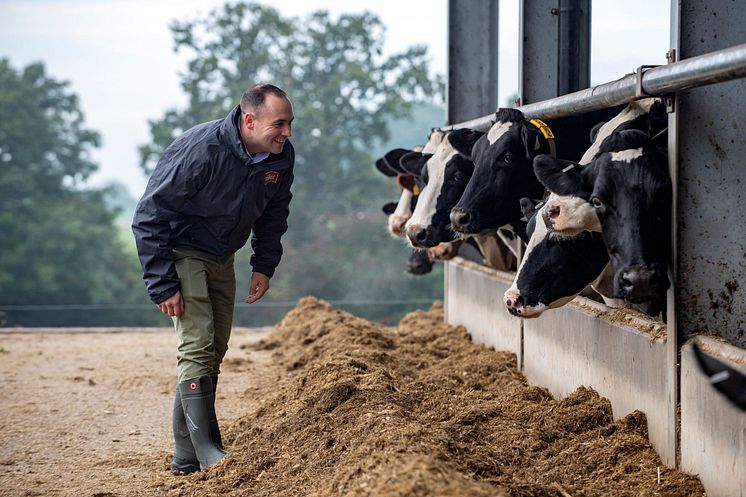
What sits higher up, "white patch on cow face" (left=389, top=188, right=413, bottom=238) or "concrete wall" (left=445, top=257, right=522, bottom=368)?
"white patch on cow face" (left=389, top=188, right=413, bottom=238)

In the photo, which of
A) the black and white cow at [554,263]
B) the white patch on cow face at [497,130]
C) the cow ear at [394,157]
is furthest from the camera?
the cow ear at [394,157]

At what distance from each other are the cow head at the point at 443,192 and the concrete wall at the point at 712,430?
267 centimetres

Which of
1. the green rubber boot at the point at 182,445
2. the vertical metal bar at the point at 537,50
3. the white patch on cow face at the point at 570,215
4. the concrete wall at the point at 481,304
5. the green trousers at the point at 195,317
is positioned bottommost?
the green rubber boot at the point at 182,445

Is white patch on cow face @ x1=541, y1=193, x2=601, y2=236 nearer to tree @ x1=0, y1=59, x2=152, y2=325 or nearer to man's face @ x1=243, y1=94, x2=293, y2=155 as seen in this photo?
man's face @ x1=243, y1=94, x2=293, y2=155

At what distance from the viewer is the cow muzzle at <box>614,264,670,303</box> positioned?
12.2 feet

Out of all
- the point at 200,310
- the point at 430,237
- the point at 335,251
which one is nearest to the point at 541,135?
the point at 430,237

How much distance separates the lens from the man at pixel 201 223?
457 cm

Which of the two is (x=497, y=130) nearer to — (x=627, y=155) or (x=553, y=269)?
(x=553, y=269)

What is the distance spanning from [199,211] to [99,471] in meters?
1.36

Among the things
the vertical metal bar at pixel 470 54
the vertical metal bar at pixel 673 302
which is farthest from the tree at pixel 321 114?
the vertical metal bar at pixel 673 302

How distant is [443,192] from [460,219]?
0.91 meters

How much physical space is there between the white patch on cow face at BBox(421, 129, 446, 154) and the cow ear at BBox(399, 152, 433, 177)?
0.07 metres

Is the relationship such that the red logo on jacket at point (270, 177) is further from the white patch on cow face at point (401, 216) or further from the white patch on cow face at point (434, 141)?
the white patch on cow face at point (401, 216)

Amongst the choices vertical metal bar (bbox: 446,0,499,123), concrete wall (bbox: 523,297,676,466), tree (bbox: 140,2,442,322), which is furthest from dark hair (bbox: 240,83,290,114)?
tree (bbox: 140,2,442,322)
